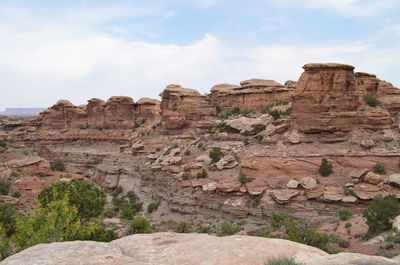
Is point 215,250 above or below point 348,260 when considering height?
below

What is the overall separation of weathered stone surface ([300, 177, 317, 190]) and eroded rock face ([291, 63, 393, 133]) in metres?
6.52

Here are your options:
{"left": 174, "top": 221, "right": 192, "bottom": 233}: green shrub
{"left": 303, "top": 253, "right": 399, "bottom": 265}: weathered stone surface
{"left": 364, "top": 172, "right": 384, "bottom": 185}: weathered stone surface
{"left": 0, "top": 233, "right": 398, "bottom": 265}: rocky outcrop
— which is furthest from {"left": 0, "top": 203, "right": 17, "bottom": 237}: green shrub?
{"left": 364, "top": 172, "right": 384, "bottom": 185}: weathered stone surface

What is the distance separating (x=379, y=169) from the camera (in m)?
27.1

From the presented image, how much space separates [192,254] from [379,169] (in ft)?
82.9

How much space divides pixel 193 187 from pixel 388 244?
18.3 m

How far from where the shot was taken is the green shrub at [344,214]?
23.2 m

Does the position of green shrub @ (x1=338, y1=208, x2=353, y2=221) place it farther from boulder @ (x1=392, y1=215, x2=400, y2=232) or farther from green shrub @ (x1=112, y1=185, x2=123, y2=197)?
green shrub @ (x1=112, y1=185, x2=123, y2=197)

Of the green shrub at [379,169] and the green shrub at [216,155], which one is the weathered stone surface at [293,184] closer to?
the green shrub at [379,169]

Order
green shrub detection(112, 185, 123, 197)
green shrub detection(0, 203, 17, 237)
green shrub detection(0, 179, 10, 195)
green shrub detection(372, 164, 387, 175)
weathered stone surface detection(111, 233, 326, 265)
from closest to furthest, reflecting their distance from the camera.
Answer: weathered stone surface detection(111, 233, 326, 265) < green shrub detection(0, 203, 17, 237) < green shrub detection(372, 164, 387, 175) < green shrub detection(0, 179, 10, 195) < green shrub detection(112, 185, 123, 197)

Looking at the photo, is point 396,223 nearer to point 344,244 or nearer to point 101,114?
point 344,244

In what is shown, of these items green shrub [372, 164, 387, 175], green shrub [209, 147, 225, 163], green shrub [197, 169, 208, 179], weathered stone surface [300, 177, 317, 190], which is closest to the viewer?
weathered stone surface [300, 177, 317, 190]

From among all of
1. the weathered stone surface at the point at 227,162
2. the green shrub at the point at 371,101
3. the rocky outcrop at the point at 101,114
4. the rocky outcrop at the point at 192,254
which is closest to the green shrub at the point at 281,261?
the rocky outcrop at the point at 192,254

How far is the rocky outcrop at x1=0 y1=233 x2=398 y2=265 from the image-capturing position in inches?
234

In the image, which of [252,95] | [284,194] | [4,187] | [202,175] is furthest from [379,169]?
[4,187]
